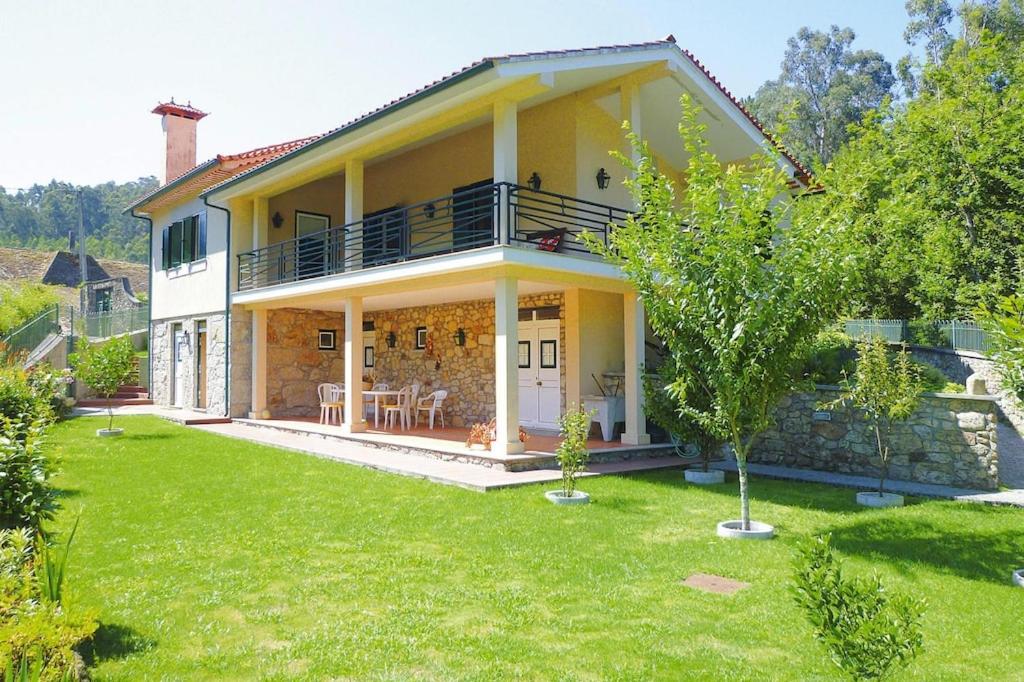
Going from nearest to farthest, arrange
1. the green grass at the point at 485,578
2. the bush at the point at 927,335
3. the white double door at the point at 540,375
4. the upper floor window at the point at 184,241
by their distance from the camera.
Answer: the green grass at the point at 485,578
the white double door at the point at 540,375
the upper floor window at the point at 184,241
the bush at the point at 927,335

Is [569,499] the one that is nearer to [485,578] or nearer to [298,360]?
[485,578]

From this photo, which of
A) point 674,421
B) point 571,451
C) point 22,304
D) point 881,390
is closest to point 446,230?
point 674,421

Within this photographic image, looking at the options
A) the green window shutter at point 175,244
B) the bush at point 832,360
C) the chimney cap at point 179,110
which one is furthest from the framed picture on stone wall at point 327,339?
the bush at point 832,360

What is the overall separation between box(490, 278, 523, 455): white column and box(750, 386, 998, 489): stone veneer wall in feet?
15.3

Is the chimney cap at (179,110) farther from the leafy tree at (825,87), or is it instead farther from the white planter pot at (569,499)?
the leafy tree at (825,87)

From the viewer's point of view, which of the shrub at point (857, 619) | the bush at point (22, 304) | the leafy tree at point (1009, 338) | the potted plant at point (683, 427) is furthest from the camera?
the bush at point (22, 304)

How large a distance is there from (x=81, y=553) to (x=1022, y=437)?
15.8 m

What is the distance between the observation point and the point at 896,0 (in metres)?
36.5

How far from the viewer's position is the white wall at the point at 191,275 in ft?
57.2

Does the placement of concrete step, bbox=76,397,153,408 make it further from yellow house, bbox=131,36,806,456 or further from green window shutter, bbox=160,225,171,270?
green window shutter, bbox=160,225,171,270

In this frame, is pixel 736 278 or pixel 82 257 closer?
pixel 736 278

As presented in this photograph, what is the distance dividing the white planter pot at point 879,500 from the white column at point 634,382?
4005 millimetres

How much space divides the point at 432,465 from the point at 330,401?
5741 mm

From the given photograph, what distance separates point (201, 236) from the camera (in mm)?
18391
